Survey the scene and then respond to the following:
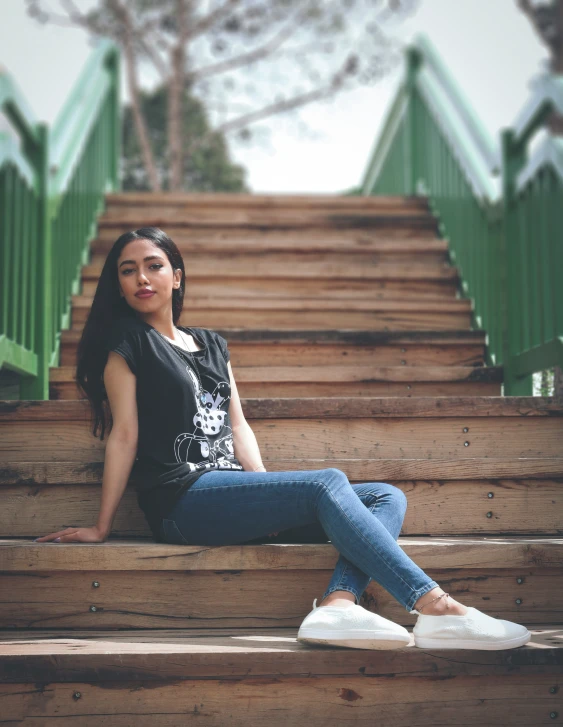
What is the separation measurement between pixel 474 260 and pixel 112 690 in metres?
2.58

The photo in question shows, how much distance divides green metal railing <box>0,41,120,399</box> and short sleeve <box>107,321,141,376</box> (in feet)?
1.77

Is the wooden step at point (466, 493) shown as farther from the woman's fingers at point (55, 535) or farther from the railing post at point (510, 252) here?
the railing post at point (510, 252)

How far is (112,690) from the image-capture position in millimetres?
1540

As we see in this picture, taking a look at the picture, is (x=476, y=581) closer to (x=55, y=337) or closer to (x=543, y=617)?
(x=543, y=617)

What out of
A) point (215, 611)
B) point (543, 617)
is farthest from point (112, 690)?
point (543, 617)

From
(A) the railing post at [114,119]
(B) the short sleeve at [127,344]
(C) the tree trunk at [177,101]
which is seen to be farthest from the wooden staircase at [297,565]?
(C) the tree trunk at [177,101]

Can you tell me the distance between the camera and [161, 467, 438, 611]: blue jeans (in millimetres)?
1672

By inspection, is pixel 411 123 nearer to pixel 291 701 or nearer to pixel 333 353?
pixel 333 353

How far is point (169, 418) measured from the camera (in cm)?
192

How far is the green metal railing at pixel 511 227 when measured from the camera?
262 centimetres

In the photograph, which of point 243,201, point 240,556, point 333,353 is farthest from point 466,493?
point 243,201

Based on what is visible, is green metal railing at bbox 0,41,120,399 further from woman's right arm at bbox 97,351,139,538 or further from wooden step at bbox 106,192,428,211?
wooden step at bbox 106,192,428,211

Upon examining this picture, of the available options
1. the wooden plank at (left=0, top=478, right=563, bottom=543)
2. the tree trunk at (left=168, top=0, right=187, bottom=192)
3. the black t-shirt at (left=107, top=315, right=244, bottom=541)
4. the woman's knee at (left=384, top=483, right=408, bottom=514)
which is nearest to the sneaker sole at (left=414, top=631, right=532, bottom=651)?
the woman's knee at (left=384, top=483, right=408, bottom=514)

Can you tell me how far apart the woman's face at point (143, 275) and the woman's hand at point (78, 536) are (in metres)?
0.58
